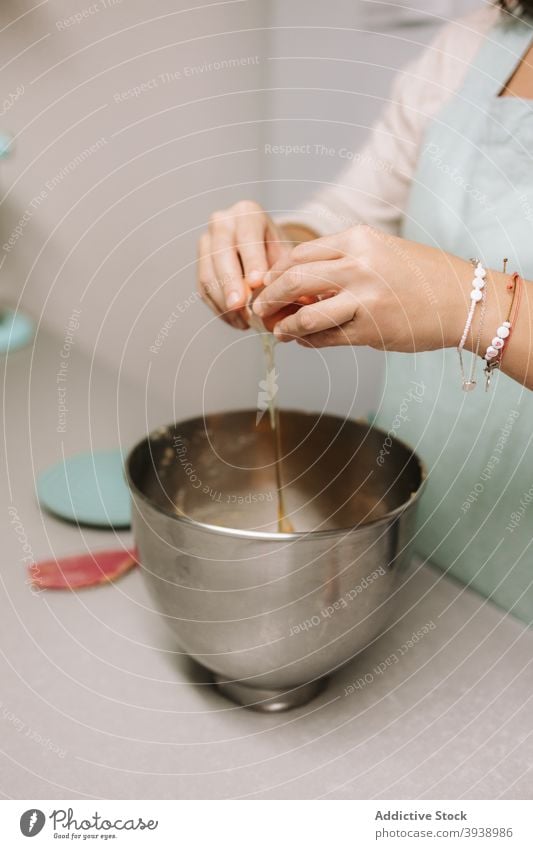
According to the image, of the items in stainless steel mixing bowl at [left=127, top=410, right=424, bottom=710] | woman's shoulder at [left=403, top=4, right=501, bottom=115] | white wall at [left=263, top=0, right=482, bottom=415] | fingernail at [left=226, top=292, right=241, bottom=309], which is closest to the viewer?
stainless steel mixing bowl at [left=127, top=410, right=424, bottom=710]

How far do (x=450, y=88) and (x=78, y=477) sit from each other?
1.43ft

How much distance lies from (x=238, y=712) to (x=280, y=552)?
0.47ft

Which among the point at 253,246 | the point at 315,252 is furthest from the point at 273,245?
the point at 315,252

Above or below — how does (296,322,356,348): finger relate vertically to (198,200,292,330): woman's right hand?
below

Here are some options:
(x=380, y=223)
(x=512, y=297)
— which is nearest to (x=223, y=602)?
(x=512, y=297)

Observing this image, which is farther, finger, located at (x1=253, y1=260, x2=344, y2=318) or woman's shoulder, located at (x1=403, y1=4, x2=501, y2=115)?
woman's shoulder, located at (x1=403, y1=4, x2=501, y2=115)

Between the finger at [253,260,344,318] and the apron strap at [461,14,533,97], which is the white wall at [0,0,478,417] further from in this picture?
the finger at [253,260,344,318]

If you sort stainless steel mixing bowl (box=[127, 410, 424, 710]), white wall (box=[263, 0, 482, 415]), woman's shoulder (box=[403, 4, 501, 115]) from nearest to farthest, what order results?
stainless steel mixing bowl (box=[127, 410, 424, 710])
woman's shoulder (box=[403, 4, 501, 115])
white wall (box=[263, 0, 482, 415])

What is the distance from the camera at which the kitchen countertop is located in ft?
1.29

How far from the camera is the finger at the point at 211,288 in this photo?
1.67ft

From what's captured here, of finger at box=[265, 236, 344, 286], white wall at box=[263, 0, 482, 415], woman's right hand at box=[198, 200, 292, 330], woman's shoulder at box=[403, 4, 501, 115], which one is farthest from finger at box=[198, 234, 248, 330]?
white wall at box=[263, 0, 482, 415]

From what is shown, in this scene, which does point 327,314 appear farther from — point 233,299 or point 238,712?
point 238,712

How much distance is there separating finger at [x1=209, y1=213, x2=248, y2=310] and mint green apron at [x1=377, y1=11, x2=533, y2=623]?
0.52 feet

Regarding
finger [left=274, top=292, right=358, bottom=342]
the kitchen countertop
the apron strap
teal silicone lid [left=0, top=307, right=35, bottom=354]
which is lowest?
the kitchen countertop
